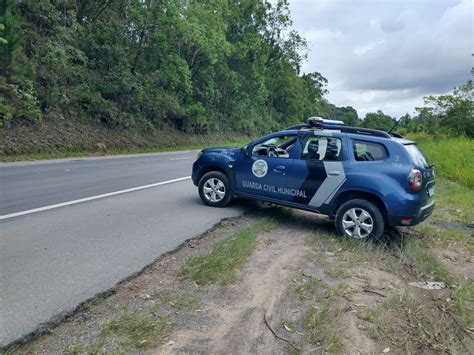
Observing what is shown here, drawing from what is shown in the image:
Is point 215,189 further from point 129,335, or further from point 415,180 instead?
point 129,335

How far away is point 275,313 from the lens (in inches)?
149

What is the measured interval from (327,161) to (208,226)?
2.31m

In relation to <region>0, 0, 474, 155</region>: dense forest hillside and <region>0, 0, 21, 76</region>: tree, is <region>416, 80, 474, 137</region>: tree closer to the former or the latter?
<region>0, 0, 474, 155</region>: dense forest hillside

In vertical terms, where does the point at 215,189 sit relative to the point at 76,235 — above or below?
above

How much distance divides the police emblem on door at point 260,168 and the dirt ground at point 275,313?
2183 mm

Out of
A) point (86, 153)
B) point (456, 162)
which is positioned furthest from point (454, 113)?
point (86, 153)

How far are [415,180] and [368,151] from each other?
85cm

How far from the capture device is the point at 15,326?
127 inches

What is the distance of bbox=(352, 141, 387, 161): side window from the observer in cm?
624

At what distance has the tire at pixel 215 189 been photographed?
7.87m

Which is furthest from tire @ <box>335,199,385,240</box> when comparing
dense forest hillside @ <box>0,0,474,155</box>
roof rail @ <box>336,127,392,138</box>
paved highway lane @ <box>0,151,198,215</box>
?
dense forest hillside @ <box>0,0,474,155</box>

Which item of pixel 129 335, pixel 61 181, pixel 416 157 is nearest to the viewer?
pixel 129 335

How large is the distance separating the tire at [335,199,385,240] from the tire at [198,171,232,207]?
94.4 inches

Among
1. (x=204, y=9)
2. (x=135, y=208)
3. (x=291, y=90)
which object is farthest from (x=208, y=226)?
(x=291, y=90)
